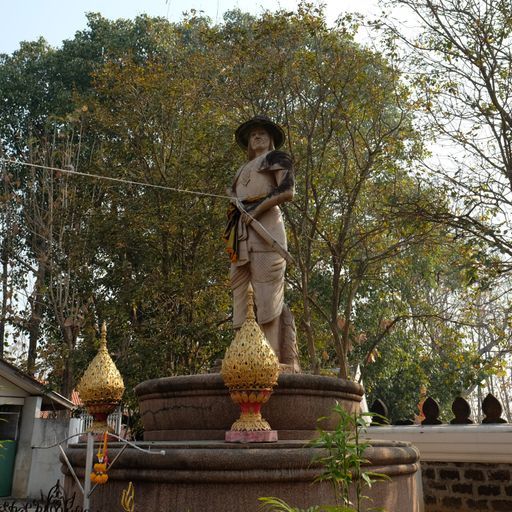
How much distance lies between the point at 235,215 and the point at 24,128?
16.9 m

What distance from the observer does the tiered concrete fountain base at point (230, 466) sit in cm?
416

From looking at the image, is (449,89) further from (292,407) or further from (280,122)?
(292,407)

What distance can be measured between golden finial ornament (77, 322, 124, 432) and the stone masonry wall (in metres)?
4.54

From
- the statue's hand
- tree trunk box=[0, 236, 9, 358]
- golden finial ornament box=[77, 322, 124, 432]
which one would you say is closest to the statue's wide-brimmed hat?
the statue's hand

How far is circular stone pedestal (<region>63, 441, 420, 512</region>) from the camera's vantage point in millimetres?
4148

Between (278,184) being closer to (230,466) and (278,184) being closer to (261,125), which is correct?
(261,125)

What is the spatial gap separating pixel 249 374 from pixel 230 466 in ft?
2.02

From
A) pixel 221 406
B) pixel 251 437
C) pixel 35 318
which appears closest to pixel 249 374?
pixel 251 437

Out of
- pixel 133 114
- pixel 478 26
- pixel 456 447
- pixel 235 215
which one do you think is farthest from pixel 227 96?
pixel 456 447

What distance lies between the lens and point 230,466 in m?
4.14

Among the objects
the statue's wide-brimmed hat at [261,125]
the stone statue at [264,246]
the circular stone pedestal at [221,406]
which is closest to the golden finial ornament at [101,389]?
the circular stone pedestal at [221,406]

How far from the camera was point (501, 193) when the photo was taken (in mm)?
9297

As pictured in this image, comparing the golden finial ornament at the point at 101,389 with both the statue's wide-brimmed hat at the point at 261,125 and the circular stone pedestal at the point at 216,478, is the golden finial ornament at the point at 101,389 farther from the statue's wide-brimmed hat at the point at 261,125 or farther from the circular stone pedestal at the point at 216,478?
the statue's wide-brimmed hat at the point at 261,125

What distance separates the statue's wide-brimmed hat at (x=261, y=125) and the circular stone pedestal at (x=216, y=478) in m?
4.09
